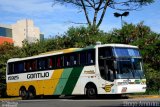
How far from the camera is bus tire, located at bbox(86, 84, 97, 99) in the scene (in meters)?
24.7

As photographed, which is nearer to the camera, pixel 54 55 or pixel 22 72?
pixel 54 55

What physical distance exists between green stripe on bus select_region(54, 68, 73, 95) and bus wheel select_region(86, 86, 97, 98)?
1.87 meters

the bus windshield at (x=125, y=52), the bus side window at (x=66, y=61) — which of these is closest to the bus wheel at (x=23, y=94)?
the bus side window at (x=66, y=61)

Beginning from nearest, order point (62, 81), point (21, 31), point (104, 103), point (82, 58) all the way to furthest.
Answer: point (104, 103), point (82, 58), point (62, 81), point (21, 31)

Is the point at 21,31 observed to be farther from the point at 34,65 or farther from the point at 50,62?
the point at 50,62

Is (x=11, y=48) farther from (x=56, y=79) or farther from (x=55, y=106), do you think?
(x=55, y=106)

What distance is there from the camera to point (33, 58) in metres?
30.0

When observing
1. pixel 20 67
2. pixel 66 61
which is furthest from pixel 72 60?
pixel 20 67

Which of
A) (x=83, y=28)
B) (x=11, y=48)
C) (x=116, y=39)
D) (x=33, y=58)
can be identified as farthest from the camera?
(x=11, y=48)

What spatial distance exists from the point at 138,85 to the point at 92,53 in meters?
3.23

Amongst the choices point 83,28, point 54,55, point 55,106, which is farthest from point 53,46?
point 55,106

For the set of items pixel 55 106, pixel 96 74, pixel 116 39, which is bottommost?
pixel 55 106

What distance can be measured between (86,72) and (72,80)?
1.71 metres

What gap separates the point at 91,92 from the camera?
81.7 ft
